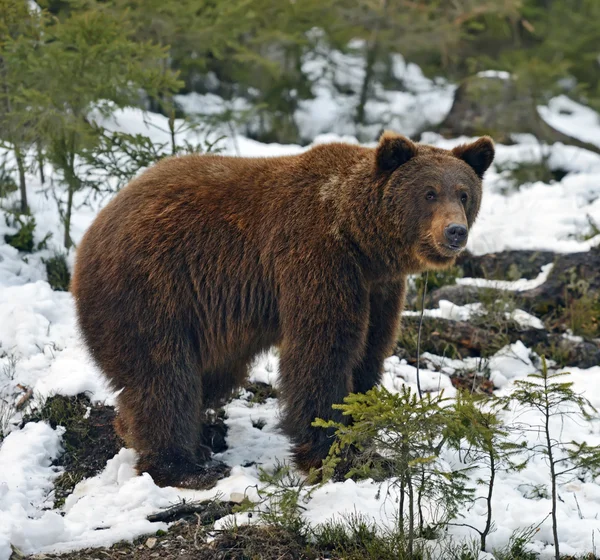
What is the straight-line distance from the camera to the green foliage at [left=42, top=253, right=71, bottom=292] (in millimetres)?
8086

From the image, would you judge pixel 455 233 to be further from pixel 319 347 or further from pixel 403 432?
pixel 403 432

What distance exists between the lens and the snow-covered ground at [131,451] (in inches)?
190

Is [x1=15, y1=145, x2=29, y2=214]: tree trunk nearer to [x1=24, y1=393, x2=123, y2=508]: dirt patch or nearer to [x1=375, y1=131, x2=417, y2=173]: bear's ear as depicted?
[x1=24, y1=393, x2=123, y2=508]: dirt patch

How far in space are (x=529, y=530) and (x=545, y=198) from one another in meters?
6.72

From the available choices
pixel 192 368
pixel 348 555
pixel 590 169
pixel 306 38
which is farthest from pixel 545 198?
pixel 348 555

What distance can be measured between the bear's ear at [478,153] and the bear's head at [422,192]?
14 cm

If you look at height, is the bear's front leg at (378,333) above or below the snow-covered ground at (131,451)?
above

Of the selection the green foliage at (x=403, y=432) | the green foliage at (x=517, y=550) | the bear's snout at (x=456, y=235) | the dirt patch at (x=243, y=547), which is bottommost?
the green foliage at (x=517, y=550)

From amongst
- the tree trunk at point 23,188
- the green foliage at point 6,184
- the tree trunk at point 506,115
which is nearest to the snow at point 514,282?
the tree trunk at point 23,188

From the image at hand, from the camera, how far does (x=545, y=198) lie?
10.8 m

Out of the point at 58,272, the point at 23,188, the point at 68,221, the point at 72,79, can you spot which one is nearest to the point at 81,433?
the point at 58,272

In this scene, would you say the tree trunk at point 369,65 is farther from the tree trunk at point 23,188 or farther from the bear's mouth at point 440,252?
the bear's mouth at point 440,252

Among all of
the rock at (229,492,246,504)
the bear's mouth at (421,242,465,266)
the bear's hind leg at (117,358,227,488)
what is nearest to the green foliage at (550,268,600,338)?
the bear's mouth at (421,242,465,266)

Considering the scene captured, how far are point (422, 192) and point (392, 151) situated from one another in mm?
344
